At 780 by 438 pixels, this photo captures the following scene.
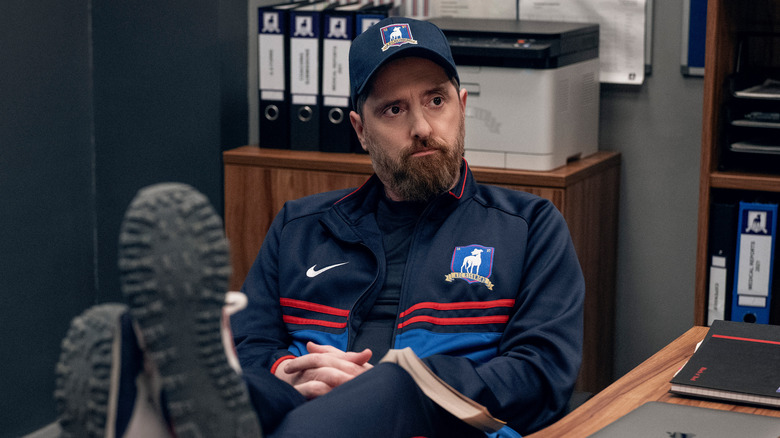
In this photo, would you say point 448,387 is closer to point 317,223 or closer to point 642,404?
point 642,404

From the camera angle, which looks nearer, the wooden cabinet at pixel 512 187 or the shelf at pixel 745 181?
the shelf at pixel 745 181

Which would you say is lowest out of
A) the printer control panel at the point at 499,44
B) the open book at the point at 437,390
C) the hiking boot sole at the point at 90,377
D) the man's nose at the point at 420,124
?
the open book at the point at 437,390

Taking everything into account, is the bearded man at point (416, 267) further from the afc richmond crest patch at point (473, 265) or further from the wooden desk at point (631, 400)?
the wooden desk at point (631, 400)

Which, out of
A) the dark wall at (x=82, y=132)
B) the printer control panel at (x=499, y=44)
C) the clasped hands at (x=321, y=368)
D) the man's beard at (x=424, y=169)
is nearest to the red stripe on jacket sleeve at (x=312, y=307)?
the clasped hands at (x=321, y=368)

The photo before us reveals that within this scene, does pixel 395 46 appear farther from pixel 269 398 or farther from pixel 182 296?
pixel 182 296

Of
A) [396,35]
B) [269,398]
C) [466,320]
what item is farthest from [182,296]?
[396,35]

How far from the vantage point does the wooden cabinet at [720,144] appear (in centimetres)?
232

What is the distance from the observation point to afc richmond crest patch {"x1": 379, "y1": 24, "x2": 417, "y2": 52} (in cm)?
173

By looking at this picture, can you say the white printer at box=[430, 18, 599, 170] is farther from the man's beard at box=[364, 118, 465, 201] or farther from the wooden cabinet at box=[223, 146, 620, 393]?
the man's beard at box=[364, 118, 465, 201]

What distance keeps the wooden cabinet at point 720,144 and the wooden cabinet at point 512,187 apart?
12.8 inches

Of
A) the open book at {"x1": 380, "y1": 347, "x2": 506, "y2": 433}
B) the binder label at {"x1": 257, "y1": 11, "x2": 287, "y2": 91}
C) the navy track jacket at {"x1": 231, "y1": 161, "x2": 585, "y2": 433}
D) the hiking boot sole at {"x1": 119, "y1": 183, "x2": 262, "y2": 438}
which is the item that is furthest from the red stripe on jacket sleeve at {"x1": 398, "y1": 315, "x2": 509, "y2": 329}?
the binder label at {"x1": 257, "y1": 11, "x2": 287, "y2": 91}

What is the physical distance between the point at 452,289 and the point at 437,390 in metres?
0.40

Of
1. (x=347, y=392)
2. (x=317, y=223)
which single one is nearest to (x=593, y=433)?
(x=347, y=392)

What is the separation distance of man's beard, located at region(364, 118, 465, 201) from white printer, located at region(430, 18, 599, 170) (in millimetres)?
723
